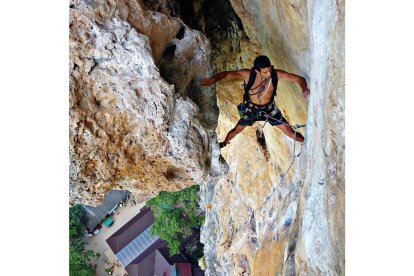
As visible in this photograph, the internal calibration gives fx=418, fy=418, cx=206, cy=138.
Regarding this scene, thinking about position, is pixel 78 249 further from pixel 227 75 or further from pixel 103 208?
pixel 227 75

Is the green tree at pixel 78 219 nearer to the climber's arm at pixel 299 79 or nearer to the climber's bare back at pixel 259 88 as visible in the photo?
the climber's bare back at pixel 259 88

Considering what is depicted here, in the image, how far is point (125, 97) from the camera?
3.44 meters

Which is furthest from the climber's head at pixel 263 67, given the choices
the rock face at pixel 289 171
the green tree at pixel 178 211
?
the green tree at pixel 178 211

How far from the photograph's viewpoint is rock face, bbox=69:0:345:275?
320cm

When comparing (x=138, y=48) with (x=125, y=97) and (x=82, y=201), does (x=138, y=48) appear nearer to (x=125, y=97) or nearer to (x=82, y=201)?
(x=125, y=97)

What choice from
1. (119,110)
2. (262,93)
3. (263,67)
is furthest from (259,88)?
(119,110)

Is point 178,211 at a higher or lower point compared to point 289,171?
lower

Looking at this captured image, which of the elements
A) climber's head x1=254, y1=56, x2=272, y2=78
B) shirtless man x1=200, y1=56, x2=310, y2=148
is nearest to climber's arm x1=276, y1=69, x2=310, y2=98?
shirtless man x1=200, y1=56, x2=310, y2=148

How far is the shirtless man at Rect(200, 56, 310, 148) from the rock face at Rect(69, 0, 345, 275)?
0.14 metres

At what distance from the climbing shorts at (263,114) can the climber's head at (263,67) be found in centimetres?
39

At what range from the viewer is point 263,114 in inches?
179

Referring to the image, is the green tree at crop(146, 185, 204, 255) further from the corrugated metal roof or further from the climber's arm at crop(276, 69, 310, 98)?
the climber's arm at crop(276, 69, 310, 98)

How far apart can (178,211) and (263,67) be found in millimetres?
4944

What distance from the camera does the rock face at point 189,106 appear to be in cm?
320
